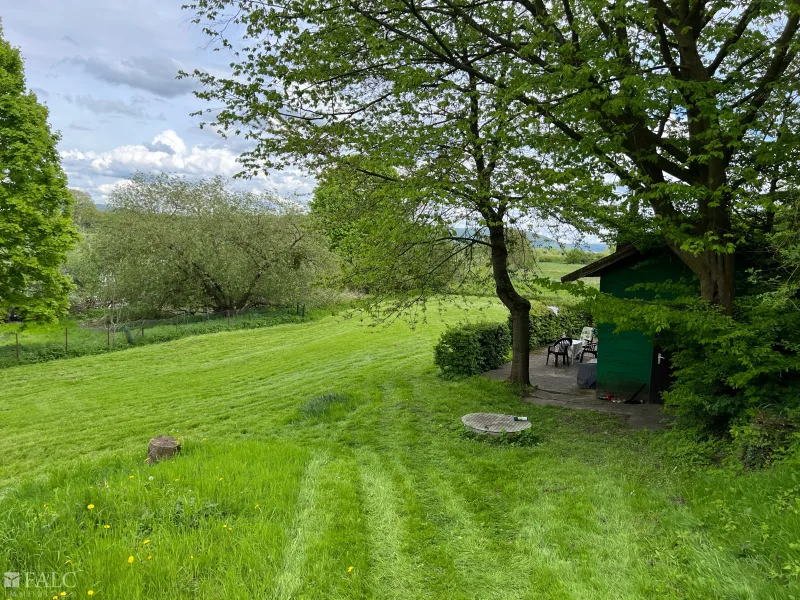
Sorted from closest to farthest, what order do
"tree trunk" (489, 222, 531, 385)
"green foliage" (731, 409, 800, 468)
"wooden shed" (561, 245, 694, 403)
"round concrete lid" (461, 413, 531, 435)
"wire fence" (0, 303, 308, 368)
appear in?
"green foliage" (731, 409, 800, 468) → "round concrete lid" (461, 413, 531, 435) → "wooden shed" (561, 245, 694, 403) → "tree trunk" (489, 222, 531, 385) → "wire fence" (0, 303, 308, 368)

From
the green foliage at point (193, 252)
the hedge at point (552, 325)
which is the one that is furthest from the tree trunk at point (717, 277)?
the green foliage at point (193, 252)

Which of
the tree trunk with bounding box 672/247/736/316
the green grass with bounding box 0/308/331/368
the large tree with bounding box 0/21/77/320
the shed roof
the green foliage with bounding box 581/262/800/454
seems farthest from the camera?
the green grass with bounding box 0/308/331/368

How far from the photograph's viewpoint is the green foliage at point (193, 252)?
24.0 metres

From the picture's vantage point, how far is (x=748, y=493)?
163 inches

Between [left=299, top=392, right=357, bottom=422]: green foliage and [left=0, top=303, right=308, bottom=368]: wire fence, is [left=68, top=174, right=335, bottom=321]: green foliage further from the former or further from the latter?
[left=299, top=392, right=357, bottom=422]: green foliage

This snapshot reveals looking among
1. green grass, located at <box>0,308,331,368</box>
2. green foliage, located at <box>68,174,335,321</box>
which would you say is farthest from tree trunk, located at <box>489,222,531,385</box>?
green foliage, located at <box>68,174,335,321</box>

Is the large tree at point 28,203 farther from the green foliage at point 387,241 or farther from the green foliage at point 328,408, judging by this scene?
the green foliage at point 328,408

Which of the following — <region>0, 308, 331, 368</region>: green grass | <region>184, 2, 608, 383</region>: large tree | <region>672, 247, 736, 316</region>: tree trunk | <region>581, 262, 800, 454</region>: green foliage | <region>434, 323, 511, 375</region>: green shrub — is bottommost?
<region>0, 308, 331, 368</region>: green grass

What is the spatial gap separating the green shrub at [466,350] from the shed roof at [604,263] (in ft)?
10.7

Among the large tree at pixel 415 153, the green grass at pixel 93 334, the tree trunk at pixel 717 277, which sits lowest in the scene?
the green grass at pixel 93 334

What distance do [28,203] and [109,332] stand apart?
863 cm

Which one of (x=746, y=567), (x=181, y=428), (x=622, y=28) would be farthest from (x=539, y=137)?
(x=181, y=428)

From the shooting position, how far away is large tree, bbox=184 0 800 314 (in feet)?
18.6

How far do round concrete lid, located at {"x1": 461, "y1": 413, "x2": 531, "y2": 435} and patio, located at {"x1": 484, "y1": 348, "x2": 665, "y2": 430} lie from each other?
232 cm
